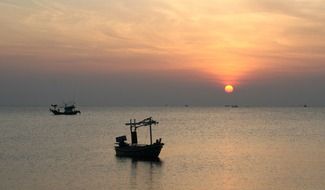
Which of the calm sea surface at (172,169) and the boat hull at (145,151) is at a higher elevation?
the boat hull at (145,151)

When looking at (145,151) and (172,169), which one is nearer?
(172,169)

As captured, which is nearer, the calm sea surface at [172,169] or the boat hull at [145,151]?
the calm sea surface at [172,169]

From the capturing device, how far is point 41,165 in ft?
143

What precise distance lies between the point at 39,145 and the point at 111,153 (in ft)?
47.8

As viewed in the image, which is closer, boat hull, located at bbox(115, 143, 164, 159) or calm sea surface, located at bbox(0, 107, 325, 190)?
calm sea surface, located at bbox(0, 107, 325, 190)

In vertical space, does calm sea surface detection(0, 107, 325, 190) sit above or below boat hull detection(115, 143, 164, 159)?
below

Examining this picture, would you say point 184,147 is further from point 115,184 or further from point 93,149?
point 115,184

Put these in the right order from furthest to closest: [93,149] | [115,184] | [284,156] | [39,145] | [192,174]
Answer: [39,145] → [93,149] → [284,156] → [192,174] → [115,184]

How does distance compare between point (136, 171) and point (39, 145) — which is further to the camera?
point (39, 145)

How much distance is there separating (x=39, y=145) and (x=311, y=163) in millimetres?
34002

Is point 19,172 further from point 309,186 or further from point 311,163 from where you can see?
point 311,163

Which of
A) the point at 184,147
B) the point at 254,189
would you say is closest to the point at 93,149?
the point at 184,147

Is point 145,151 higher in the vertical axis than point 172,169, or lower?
higher

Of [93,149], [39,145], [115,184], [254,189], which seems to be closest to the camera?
[254,189]
